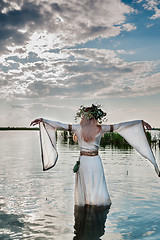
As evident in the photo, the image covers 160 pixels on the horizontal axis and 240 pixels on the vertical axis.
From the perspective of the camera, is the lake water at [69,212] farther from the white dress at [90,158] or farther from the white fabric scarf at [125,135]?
the white fabric scarf at [125,135]

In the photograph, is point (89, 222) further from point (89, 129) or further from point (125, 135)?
point (125, 135)

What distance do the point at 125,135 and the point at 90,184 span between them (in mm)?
1709

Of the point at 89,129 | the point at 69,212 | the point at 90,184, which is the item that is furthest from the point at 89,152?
the point at 69,212

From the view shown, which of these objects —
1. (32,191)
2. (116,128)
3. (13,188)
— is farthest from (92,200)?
(13,188)

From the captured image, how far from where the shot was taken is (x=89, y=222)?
6688 millimetres

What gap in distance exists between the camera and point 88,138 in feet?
25.9

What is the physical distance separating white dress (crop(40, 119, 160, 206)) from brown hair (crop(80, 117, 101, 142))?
95mm

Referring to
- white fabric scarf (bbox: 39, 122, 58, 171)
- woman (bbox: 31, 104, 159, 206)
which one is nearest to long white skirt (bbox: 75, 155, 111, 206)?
woman (bbox: 31, 104, 159, 206)

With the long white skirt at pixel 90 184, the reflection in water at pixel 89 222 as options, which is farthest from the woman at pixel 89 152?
the reflection in water at pixel 89 222

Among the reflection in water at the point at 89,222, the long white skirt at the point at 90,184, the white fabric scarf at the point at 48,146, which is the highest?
the white fabric scarf at the point at 48,146

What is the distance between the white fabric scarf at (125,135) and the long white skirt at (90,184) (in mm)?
818

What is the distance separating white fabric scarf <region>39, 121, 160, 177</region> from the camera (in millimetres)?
8084

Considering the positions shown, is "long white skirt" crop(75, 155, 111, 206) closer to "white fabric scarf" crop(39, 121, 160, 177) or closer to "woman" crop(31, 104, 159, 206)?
"woman" crop(31, 104, 159, 206)

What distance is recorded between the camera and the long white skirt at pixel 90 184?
776 centimetres
